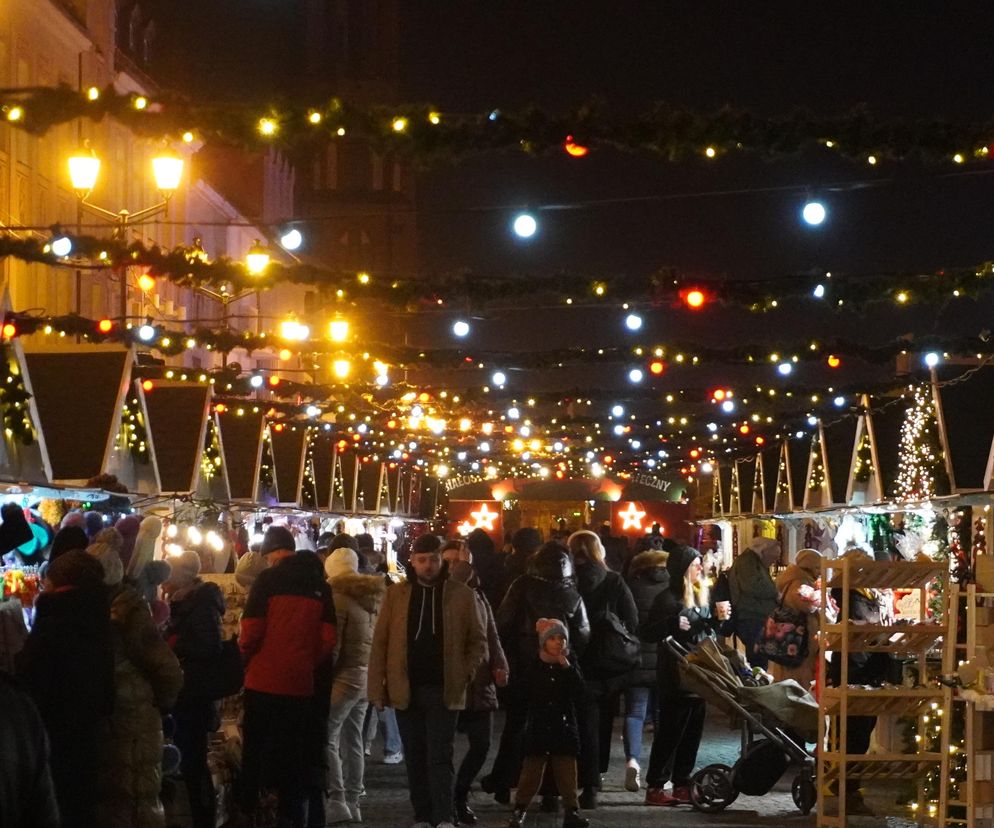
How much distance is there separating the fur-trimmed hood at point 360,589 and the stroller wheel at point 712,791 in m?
2.76

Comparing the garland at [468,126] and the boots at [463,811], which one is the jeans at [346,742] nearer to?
the boots at [463,811]

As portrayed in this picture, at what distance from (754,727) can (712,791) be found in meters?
0.64

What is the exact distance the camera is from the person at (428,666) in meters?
11.8

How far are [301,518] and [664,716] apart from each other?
23037 mm

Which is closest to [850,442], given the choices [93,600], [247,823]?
[247,823]

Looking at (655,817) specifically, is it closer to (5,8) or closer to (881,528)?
(881,528)

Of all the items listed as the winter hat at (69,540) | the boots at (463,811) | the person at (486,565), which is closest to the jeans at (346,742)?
the boots at (463,811)

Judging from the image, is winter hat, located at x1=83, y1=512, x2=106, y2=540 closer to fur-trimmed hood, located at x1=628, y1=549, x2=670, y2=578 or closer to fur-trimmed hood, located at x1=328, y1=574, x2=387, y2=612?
fur-trimmed hood, located at x1=328, y1=574, x2=387, y2=612

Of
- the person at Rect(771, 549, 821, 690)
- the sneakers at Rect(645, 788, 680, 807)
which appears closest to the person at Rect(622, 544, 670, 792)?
the sneakers at Rect(645, 788, 680, 807)

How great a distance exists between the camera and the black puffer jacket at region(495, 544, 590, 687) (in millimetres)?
13500

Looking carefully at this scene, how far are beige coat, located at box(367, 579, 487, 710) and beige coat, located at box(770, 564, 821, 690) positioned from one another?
367cm

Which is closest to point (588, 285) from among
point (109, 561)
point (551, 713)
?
point (551, 713)

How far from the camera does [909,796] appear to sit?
1314 centimetres

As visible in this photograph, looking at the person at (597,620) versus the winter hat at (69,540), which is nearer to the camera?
the winter hat at (69,540)
